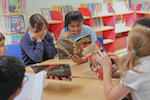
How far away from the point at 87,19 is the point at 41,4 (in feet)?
3.06

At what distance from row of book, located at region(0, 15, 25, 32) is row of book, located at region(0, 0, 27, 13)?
100 mm

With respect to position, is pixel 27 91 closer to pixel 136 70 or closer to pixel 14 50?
pixel 136 70

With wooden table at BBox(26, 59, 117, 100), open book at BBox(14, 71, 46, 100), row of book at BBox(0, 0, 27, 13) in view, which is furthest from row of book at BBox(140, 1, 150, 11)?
open book at BBox(14, 71, 46, 100)

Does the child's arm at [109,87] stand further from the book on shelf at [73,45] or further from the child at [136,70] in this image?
the book on shelf at [73,45]

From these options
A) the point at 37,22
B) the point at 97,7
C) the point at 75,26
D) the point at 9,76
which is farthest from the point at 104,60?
the point at 97,7

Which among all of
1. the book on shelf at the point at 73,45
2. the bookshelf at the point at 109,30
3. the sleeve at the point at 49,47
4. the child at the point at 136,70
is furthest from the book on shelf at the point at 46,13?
the child at the point at 136,70

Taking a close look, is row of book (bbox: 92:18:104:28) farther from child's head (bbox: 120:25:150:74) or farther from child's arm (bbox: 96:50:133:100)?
child's head (bbox: 120:25:150:74)

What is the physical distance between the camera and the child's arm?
0.88 meters

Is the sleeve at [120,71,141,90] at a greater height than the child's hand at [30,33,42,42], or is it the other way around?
the child's hand at [30,33,42,42]

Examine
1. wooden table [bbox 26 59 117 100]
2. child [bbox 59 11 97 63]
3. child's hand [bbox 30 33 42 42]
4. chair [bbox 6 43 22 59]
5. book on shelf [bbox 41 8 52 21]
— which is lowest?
wooden table [bbox 26 59 117 100]

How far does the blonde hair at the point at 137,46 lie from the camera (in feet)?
2.82

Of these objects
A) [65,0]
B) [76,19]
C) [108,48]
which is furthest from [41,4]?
[108,48]

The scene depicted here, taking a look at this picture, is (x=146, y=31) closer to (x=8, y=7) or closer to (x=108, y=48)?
(x=8, y=7)

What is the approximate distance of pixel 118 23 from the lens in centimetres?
403
